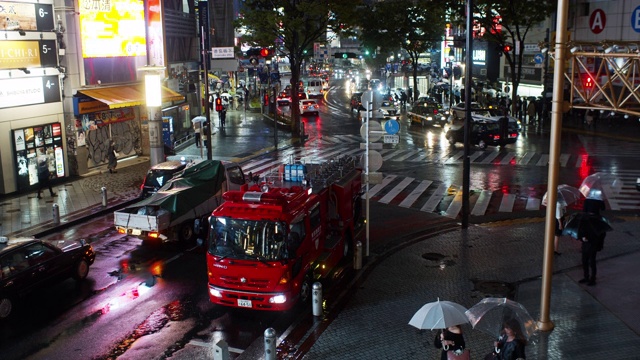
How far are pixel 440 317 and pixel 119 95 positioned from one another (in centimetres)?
2496

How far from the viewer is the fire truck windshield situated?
12898 millimetres

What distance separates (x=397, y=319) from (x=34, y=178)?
19.8m

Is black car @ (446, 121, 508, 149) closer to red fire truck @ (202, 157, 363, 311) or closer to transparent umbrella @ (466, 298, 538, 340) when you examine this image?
red fire truck @ (202, 157, 363, 311)

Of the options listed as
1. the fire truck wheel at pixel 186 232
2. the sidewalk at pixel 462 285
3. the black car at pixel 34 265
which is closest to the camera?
the sidewalk at pixel 462 285

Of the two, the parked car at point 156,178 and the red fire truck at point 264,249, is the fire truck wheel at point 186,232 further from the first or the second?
the red fire truck at point 264,249

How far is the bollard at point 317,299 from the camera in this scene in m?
13.1

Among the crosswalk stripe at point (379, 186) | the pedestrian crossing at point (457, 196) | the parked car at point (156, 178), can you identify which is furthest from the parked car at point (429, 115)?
the parked car at point (156, 178)

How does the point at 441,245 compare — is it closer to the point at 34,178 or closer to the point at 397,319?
the point at 397,319

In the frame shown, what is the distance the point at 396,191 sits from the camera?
85.4 feet

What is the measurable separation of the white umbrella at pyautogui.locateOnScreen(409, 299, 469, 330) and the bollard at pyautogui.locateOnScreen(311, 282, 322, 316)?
4058 millimetres

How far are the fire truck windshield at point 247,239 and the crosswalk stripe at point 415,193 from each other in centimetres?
1134

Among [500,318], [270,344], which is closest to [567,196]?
[500,318]

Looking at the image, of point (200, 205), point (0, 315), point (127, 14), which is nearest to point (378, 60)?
point (127, 14)

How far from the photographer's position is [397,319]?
42.5ft
